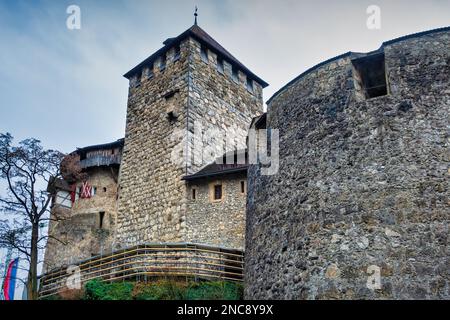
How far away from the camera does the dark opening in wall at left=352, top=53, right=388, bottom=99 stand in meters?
8.28

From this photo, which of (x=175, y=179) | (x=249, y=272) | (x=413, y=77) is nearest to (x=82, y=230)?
(x=175, y=179)

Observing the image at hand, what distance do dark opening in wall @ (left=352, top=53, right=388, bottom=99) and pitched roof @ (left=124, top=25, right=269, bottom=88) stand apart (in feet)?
44.8

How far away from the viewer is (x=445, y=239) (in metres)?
6.57

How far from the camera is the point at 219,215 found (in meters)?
16.9

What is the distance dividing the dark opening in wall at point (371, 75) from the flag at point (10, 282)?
1522cm

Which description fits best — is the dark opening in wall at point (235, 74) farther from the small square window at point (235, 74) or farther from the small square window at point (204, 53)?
the small square window at point (204, 53)

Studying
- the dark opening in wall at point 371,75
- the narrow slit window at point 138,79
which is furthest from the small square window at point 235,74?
the dark opening in wall at point 371,75

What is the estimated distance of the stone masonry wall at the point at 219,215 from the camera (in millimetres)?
16438

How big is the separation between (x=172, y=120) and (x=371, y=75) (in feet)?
41.5

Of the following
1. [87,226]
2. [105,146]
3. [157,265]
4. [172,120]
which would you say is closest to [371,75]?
[157,265]

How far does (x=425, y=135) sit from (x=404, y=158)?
45 centimetres

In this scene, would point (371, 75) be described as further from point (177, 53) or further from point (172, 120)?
point (177, 53)

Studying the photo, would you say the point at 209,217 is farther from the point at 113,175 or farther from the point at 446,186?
the point at 446,186

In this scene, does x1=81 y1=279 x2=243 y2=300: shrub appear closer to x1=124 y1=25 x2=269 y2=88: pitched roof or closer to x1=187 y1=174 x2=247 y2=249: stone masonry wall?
x1=187 y1=174 x2=247 y2=249: stone masonry wall
